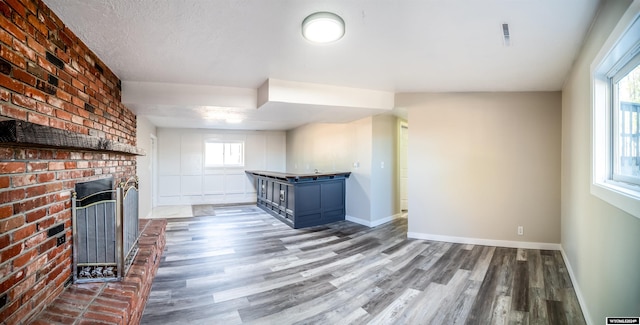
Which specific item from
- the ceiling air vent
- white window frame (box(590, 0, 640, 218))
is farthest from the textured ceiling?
white window frame (box(590, 0, 640, 218))

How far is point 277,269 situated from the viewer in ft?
9.39

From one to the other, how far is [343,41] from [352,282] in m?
2.19

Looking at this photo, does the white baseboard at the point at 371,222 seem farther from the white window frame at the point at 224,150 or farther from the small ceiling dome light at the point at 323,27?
the white window frame at the point at 224,150

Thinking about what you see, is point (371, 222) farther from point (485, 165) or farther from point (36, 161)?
point (36, 161)

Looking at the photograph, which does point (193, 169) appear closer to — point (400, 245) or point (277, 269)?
point (277, 269)

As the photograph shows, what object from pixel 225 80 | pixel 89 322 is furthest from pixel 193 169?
pixel 89 322

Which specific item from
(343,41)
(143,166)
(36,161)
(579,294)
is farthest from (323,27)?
(143,166)

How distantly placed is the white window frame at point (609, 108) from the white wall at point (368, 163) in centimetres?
303

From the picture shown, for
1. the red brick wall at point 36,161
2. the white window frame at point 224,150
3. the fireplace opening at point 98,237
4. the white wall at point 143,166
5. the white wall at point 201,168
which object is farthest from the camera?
the white window frame at point 224,150

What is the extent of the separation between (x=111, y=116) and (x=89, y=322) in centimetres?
226

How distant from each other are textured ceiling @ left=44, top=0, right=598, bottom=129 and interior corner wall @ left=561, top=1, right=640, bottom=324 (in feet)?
0.66

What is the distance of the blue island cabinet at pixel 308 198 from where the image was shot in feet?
15.2

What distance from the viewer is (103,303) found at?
1545mm

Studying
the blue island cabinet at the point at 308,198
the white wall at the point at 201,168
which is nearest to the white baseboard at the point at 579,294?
the blue island cabinet at the point at 308,198
